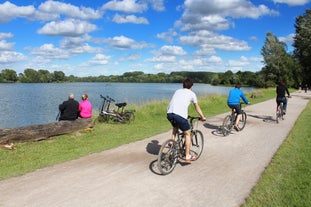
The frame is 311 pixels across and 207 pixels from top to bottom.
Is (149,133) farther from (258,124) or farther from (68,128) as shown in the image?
(258,124)

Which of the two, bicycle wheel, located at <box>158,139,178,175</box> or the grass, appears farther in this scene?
the grass

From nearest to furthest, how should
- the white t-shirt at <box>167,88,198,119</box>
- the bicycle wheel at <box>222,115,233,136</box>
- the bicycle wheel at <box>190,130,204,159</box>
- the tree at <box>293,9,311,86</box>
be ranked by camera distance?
1. the white t-shirt at <box>167,88,198,119</box>
2. the bicycle wheel at <box>190,130,204,159</box>
3. the bicycle wheel at <box>222,115,233,136</box>
4. the tree at <box>293,9,311,86</box>

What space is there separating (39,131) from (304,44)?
199ft

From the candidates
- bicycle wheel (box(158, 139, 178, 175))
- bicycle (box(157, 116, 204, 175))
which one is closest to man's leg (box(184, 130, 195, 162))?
bicycle (box(157, 116, 204, 175))

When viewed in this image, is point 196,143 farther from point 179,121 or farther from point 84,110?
point 84,110

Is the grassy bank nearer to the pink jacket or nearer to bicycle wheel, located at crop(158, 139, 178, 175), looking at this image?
the pink jacket

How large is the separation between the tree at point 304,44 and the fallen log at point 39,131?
55975 millimetres

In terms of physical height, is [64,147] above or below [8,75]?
below

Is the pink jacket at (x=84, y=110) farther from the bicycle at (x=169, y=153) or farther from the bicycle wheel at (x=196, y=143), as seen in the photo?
the bicycle at (x=169, y=153)

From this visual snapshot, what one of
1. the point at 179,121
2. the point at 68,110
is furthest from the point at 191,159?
the point at 68,110

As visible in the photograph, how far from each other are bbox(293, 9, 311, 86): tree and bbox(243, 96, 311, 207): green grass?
182ft

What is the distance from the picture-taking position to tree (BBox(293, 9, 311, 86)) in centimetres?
5632

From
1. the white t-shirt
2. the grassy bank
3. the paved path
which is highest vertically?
the white t-shirt

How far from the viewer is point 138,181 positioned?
16.6 ft
